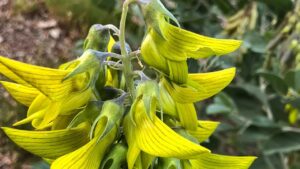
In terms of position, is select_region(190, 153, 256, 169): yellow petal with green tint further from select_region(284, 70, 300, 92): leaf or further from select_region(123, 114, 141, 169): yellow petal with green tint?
select_region(284, 70, 300, 92): leaf

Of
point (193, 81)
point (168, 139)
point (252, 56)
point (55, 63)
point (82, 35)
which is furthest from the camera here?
point (82, 35)

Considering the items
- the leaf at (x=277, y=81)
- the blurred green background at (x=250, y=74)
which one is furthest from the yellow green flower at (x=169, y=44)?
the leaf at (x=277, y=81)

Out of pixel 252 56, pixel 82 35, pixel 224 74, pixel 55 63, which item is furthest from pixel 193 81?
pixel 82 35

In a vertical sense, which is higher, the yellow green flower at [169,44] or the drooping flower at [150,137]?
the yellow green flower at [169,44]

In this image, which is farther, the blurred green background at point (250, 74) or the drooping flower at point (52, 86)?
the blurred green background at point (250, 74)

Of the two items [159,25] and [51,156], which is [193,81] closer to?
[159,25]

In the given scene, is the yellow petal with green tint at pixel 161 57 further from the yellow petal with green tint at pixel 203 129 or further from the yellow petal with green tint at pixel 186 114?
the yellow petal with green tint at pixel 203 129

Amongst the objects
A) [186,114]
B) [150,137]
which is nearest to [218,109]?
[186,114]
